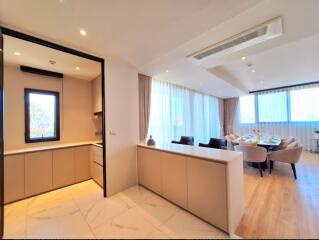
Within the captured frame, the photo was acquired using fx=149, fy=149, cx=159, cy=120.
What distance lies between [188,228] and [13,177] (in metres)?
2.95

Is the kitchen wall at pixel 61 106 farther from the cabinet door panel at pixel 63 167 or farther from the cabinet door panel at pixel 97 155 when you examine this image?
the cabinet door panel at pixel 97 155

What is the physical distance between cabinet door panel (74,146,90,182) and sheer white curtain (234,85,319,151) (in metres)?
7.68

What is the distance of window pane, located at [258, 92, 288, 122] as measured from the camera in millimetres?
6816

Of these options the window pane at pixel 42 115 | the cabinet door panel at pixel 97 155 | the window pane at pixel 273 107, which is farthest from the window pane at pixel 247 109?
the window pane at pixel 42 115

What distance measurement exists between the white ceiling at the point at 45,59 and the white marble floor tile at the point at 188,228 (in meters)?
3.06

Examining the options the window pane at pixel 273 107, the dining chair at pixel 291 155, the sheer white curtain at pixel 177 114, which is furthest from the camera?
the window pane at pixel 273 107

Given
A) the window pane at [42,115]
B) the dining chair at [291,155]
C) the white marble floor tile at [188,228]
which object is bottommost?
the white marble floor tile at [188,228]

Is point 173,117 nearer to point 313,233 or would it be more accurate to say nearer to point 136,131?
point 136,131

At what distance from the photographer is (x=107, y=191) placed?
2693mm

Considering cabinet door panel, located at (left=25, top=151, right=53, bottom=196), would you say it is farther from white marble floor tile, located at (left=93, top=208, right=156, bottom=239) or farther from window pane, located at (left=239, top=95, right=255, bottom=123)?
window pane, located at (left=239, top=95, right=255, bottom=123)

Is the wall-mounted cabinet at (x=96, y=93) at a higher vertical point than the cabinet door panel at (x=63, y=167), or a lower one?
higher

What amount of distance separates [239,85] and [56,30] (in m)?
6.12

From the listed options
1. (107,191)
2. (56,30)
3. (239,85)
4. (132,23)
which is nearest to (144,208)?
(107,191)

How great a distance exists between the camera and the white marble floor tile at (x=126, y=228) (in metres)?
1.75
